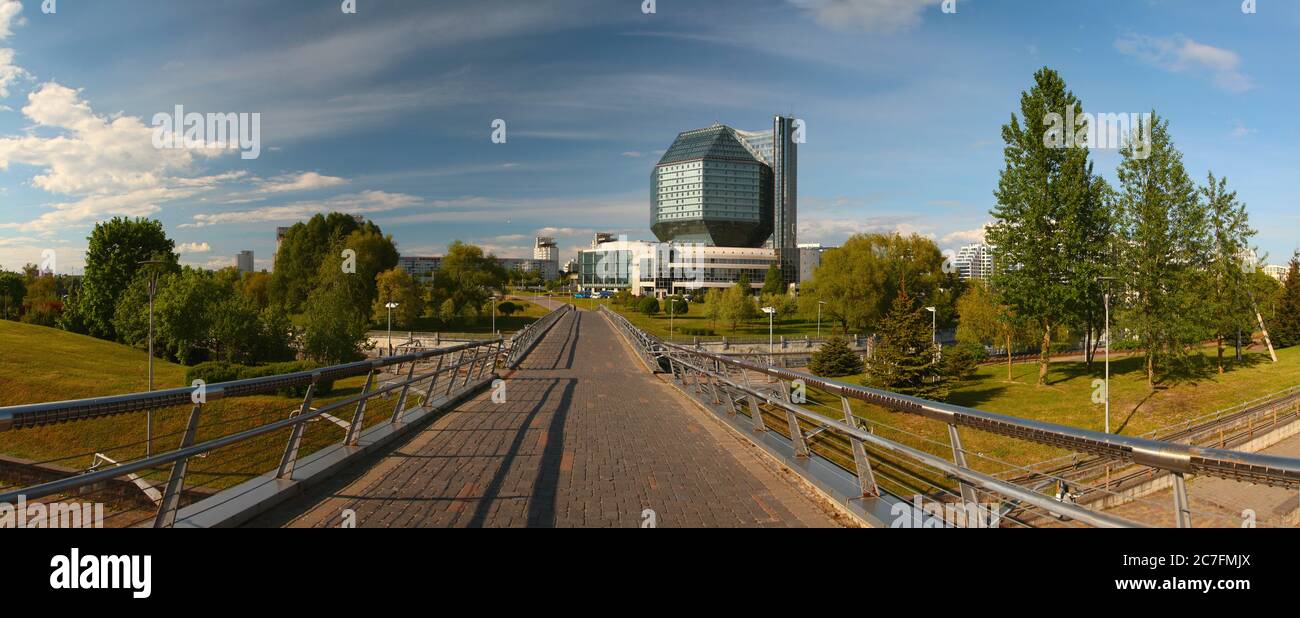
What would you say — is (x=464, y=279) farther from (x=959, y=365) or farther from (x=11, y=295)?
(x=11, y=295)

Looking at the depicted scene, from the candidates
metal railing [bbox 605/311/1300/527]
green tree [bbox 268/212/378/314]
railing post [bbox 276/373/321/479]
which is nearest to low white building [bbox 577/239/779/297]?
green tree [bbox 268/212/378/314]

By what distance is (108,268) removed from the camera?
49.8 metres

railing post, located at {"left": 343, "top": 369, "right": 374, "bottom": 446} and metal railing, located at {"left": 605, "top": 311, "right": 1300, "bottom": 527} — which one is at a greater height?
metal railing, located at {"left": 605, "top": 311, "right": 1300, "bottom": 527}

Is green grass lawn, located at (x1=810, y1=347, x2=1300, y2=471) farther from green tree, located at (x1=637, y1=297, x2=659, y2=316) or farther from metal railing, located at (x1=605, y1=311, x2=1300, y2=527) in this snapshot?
green tree, located at (x1=637, y1=297, x2=659, y2=316)

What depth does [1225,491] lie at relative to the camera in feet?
54.6

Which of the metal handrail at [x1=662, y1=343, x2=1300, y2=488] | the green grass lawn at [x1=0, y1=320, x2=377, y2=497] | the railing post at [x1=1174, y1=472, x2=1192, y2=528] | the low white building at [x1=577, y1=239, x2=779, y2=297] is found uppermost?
the low white building at [x1=577, y1=239, x2=779, y2=297]

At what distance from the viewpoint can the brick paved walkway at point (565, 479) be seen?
4684mm

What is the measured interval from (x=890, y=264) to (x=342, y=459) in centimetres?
5875

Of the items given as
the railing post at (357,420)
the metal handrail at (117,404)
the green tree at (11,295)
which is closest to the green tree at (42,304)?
the green tree at (11,295)

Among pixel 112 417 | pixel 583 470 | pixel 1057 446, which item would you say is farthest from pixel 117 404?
pixel 112 417

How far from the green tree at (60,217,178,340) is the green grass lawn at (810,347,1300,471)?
56806 mm

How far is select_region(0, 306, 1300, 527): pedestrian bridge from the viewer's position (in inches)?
115
